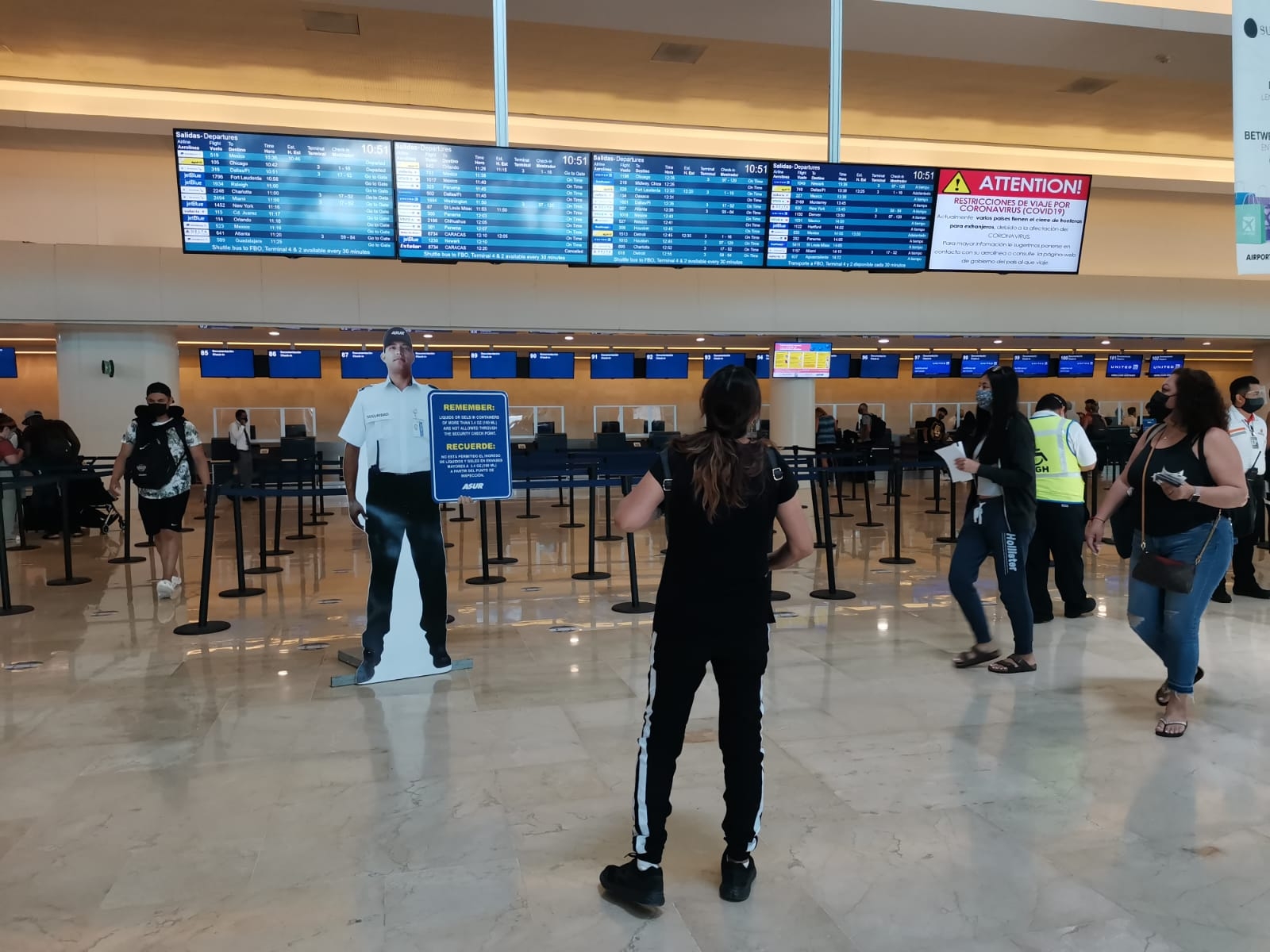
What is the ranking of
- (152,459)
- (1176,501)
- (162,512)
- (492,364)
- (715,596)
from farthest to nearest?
(492,364), (162,512), (152,459), (1176,501), (715,596)

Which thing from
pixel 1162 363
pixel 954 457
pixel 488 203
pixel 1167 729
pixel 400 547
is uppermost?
pixel 488 203

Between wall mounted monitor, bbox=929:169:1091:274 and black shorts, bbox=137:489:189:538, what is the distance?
650 cm

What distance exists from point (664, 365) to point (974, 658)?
453 inches

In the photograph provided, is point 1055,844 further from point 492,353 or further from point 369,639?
point 492,353

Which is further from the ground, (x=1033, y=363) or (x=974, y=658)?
(x=1033, y=363)

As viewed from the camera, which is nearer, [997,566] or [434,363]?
[997,566]

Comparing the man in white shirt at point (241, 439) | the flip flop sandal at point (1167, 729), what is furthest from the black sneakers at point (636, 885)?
the man in white shirt at point (241, 439)

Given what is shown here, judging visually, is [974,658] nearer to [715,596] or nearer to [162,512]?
[715,596]

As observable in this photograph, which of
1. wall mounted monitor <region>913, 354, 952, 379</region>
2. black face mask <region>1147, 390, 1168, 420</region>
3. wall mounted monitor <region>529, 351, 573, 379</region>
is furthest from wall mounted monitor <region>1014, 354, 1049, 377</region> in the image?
black face mask <region>1147, 390, 1168, 420</region>

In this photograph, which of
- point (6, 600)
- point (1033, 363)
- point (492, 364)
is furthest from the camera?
point (1033, 363)

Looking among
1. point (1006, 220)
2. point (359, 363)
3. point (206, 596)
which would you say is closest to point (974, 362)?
point (1006, 220)

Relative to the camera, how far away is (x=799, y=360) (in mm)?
14156

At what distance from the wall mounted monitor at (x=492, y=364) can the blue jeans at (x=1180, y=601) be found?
12.0m

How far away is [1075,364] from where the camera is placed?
1828 cm
